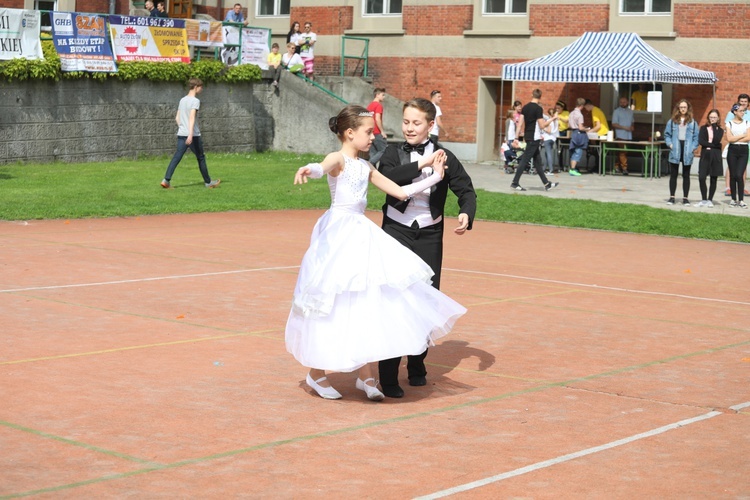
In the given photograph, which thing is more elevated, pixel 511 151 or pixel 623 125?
pixel 623 125

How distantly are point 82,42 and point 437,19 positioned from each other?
11651 mm

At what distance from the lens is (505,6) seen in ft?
110

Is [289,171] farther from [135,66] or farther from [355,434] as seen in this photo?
[355,434]

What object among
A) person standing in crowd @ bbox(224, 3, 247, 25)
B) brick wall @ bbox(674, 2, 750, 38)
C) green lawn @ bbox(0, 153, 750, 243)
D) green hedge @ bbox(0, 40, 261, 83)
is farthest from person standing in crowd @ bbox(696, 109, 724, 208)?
person standing in crowd @ bbox(224, 3, 247, 25)

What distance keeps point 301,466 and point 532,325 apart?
4791 mm

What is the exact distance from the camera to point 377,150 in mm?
25266

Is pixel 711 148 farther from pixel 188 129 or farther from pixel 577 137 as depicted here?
pixel 188 129

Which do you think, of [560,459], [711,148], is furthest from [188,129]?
[560,459]

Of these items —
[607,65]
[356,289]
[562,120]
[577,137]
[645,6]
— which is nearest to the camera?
[356,289]

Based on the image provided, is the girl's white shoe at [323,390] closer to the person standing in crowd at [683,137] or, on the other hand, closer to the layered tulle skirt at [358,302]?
the layered tulle skirt at [358,302]

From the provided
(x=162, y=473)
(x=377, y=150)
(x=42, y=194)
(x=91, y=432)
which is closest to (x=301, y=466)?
(x=162, y=473)

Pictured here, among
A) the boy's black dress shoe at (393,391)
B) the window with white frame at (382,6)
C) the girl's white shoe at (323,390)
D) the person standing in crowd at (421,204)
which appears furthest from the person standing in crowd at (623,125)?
the girl's white shoe at (323,390)

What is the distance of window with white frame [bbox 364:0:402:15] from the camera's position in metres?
35.6

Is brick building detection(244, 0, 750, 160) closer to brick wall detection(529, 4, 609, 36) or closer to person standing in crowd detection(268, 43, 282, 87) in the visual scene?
brick wall detection(529, 4, 609, 36)
